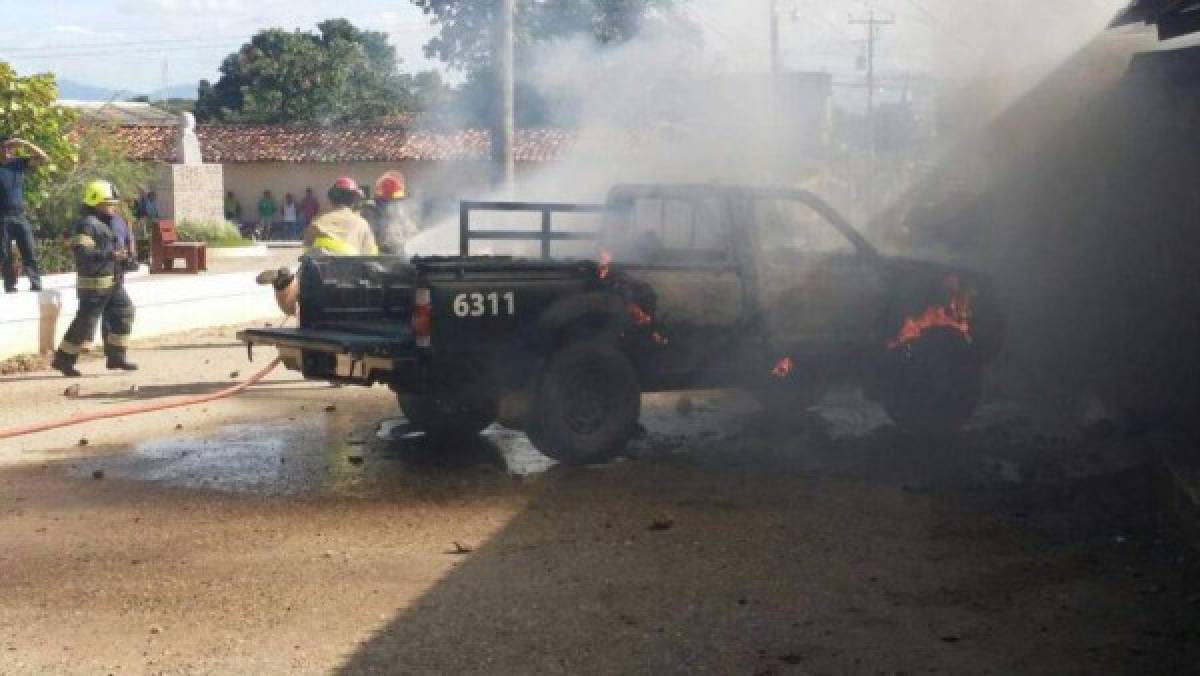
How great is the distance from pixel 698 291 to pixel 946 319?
182cm

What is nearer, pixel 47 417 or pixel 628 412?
pixel 628 412

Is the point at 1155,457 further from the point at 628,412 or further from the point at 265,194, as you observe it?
the point at 265,194

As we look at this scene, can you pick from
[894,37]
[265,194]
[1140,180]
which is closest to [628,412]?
[1140,180]

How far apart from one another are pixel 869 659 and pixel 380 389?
7791mm

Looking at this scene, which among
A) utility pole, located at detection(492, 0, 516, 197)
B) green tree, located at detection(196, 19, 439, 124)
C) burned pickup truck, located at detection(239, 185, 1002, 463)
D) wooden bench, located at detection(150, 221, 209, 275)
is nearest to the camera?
burned pickup truck, located at detection(239, 185, 1002, 463)

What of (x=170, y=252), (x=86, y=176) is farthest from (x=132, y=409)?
(x=86, y=176)

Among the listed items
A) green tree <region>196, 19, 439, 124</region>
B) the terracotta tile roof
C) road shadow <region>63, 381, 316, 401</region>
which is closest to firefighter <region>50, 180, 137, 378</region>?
road shadow <region>63, 381, 316, 401</region>

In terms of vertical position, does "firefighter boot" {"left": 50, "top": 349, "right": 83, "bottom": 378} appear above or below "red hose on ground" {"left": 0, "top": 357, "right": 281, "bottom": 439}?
above

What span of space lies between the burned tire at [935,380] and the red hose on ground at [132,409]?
4191 millimetres

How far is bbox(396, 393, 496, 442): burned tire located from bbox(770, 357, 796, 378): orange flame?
1883 mm

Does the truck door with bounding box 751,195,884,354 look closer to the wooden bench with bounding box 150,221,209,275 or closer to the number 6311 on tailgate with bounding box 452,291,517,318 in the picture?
the number 6311 on tailgate with bounding box 452,291,517,318

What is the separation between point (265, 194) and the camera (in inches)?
1777

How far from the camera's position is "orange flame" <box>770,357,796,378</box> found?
31.1ft

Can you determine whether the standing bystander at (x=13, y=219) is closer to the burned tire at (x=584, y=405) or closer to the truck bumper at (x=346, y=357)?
the truck bumper at (x=346, y=357)
